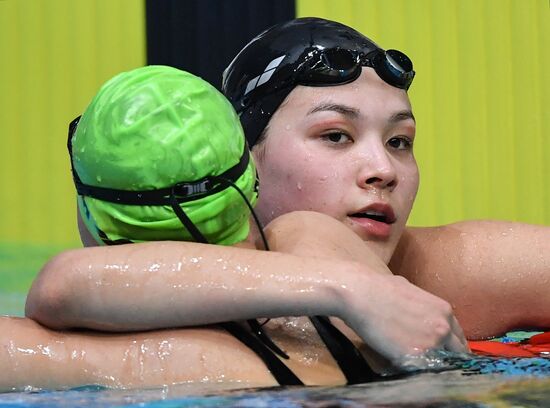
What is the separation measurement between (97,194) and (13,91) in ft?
9.51

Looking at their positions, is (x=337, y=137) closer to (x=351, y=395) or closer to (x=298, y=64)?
(x=298, y=64)

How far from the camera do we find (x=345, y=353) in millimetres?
2127

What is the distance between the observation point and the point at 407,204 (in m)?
2.87

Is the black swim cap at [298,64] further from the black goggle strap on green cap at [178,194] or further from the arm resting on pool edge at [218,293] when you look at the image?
the arm resting on pool edge at [218,293]

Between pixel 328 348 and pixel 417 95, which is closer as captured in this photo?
pixel 328 348

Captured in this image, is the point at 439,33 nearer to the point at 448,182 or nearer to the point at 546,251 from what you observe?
the point at 448,182

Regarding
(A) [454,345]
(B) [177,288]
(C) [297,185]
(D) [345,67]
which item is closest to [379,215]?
(C) [297,185]

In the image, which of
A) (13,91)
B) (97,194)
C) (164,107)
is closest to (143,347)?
(97,194)

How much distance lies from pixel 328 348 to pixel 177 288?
1.13ft

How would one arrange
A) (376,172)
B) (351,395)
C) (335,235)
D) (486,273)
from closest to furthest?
1. (351,395)
2. (335,235)
3. (376,172)
4. (486,273)

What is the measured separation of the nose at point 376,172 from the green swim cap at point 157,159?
1.89ft

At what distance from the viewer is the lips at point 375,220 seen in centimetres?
274

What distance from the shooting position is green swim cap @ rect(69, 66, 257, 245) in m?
2.10

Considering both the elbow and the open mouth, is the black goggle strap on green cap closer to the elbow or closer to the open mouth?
the elbow
